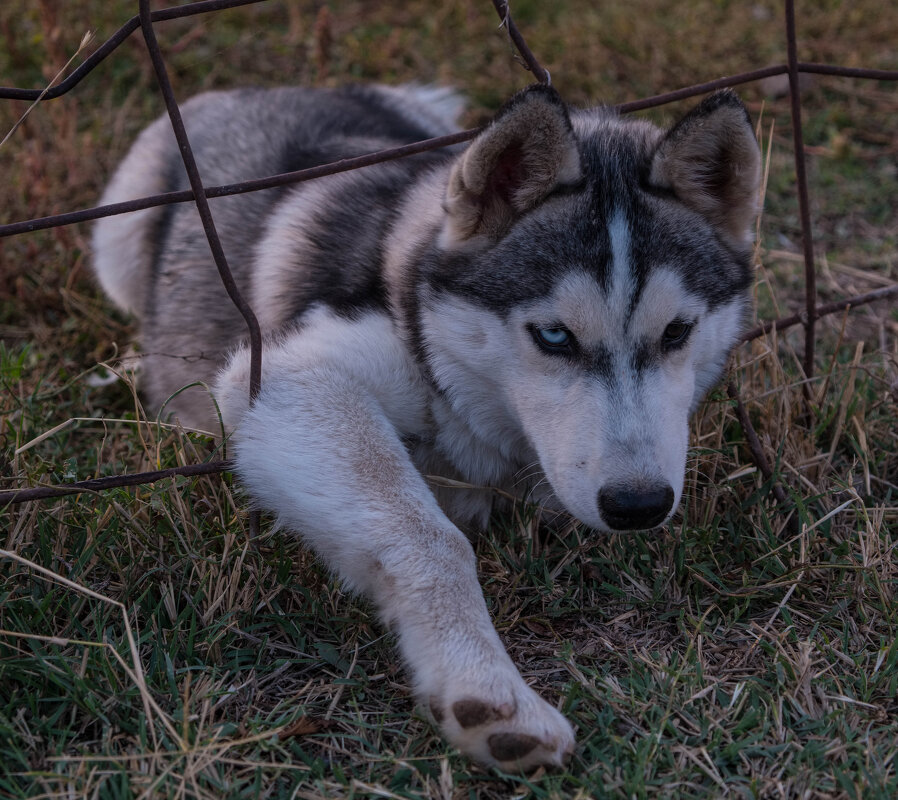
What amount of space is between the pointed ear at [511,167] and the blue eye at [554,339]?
1.05ft

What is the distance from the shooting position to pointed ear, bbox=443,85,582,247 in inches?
96.4

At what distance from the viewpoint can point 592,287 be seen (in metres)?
2.52

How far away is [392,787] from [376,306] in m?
1.41

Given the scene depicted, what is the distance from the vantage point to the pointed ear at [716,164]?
101 inches

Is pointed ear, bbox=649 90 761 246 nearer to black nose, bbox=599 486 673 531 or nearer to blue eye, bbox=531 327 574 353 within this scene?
blue eye, bbox=531 327 574 353

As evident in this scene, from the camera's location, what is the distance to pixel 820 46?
6035 millimetres

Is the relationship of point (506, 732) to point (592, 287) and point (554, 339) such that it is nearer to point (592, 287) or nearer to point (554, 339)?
point (554, 339)

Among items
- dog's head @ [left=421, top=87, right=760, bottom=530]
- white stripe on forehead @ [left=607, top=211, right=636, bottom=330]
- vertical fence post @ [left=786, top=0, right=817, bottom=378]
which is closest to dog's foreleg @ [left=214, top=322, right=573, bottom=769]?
dog's head @ [left=421, top=87, right=760, bottom=530]

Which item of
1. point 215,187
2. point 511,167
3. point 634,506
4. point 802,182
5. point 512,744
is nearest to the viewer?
point 512,744

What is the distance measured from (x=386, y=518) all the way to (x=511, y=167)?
1.01 meters

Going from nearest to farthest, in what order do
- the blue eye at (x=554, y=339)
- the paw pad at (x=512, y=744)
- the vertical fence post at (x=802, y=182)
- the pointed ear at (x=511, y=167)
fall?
1. the paw pad at (x=512, y=744)
2. the pointed ear at (x=511, y=167)
3. the blue eye at (x=554, y=339)
4. the vertical fence post at (x=802, y=182)

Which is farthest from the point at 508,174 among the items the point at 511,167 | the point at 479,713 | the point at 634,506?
the point at 479,713

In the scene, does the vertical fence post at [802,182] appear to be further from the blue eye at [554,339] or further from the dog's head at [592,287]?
the blue eye at [554,339]

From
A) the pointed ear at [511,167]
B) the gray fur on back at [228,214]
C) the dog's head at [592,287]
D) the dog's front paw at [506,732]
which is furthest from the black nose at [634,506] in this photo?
the gray fur on back at [228,214]
